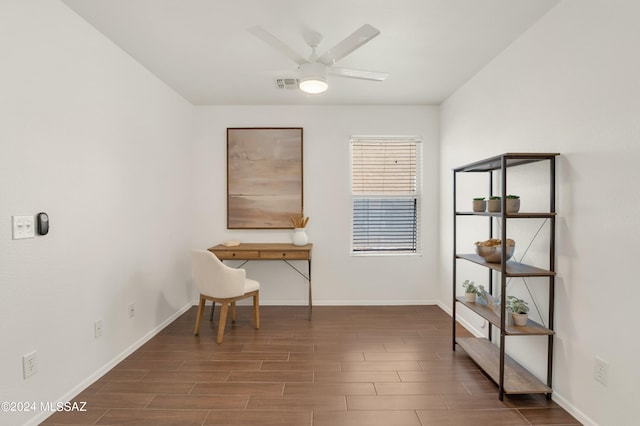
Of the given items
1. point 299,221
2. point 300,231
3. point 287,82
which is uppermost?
point 287,82

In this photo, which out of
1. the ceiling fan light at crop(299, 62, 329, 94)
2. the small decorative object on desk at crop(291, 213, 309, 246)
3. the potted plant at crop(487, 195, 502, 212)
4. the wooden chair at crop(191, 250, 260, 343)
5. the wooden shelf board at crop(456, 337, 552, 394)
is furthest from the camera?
the small decorative object on desk at crop(291, 213, 309, 246)

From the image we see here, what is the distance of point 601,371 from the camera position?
70.1 inches

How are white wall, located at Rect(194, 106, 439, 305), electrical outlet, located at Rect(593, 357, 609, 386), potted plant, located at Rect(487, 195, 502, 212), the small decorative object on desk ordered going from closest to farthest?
electrical outlet, located at Rect(593, 357, 609, 386) < potted plant, located at Rect(487, 195, 502, 212) < the small decorative object on desk < white wall, located at Rect(194, 106, 439, 305)

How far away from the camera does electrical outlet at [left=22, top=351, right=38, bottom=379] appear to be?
181 cm

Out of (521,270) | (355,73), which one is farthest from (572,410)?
(355,73)

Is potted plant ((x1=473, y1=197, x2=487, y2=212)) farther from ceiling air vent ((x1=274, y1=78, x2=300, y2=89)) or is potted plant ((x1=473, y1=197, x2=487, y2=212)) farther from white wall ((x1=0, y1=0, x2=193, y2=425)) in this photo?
white wall ((x1=0, y1=0, x2=193, y2=425))

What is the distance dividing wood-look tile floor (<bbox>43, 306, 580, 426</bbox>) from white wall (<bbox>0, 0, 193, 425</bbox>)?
0.37 m

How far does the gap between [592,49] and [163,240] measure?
3.77 meters

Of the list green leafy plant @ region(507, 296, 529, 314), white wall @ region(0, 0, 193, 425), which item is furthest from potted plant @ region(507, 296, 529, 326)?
white wall @ region(0, 0, 193, 425)

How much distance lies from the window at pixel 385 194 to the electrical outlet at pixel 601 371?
251cm

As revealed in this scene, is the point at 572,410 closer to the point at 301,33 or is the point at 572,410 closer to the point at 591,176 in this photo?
the point at 591,176

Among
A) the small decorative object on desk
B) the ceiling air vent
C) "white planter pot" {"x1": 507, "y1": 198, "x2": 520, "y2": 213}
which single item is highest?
the ceiling air vent

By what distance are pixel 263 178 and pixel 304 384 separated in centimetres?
258

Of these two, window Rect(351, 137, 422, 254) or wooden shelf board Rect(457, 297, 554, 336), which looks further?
window Rect(351, 137, 422, 254)
